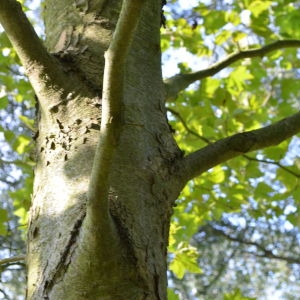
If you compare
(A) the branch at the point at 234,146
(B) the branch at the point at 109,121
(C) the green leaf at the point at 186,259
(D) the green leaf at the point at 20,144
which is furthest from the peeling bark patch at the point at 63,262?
(D) the green leaf at the point at 20,144

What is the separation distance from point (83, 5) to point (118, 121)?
60 cm

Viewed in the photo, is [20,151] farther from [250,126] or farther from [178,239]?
[250,126]

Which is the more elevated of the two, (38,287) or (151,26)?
(151,26)

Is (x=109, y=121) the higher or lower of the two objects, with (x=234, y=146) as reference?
lower

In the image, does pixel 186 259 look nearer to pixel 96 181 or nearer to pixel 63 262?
pixel 63 262

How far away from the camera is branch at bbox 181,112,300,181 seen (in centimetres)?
110

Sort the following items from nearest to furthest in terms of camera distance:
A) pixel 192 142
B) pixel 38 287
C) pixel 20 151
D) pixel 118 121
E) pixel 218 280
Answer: pixel 118 121 < pixel 38 287 < pixel 192 142 < pixel 20 151 < pixel 218 280

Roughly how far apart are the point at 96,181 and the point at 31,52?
0.38 metres

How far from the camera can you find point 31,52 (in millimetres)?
1047

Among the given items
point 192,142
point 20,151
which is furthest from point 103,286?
point 20,151

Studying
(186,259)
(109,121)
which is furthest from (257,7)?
(109,121)

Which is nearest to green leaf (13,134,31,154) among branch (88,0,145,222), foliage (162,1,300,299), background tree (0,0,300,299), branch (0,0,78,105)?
foliage (162,1,300,299)

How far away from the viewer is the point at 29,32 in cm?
102

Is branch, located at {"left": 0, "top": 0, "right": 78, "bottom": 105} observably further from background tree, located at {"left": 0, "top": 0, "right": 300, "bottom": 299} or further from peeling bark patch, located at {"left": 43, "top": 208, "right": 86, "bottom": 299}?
peeling bark patch, located at {"left": 43, "top": 208, "right": 86, "bottom": 299}
